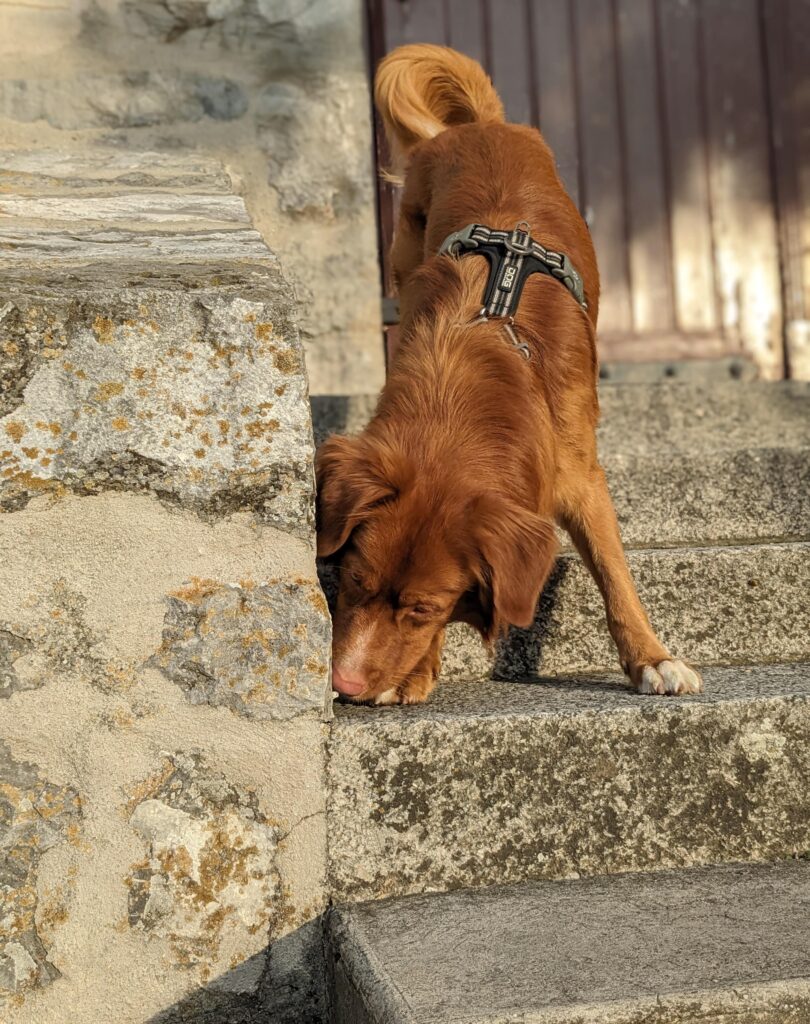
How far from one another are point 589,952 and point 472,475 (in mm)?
1007

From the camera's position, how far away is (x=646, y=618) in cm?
258

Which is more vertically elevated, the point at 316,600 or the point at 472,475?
the point at 472,475

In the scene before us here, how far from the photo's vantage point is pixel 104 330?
1838 mm

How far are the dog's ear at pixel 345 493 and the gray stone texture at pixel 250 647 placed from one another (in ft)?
1.23

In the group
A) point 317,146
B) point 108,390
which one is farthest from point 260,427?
point 317,146

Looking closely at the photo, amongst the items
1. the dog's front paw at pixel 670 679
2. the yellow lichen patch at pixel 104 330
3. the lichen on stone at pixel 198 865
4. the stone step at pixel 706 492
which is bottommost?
the lichen on stone at pixel 198 865

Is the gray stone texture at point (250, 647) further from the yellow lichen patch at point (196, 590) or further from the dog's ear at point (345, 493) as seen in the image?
the dog's ear at point (345, 493)

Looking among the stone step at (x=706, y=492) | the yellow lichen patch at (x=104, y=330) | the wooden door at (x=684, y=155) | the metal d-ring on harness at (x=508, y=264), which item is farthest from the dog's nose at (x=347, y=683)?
the wooden door at (x=684, y=155)

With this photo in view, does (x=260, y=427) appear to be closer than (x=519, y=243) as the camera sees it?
Yes

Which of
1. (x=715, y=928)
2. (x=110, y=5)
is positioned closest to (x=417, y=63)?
(x=110, y=5)

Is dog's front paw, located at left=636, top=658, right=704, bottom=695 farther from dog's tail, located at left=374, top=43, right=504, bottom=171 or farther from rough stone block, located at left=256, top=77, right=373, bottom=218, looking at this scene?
rough stone block, located at left=256, top=77, right=373, bottom=218

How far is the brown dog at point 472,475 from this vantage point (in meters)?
2.29

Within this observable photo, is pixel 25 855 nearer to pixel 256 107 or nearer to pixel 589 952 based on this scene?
pixel 589 952

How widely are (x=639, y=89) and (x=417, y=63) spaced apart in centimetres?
167
